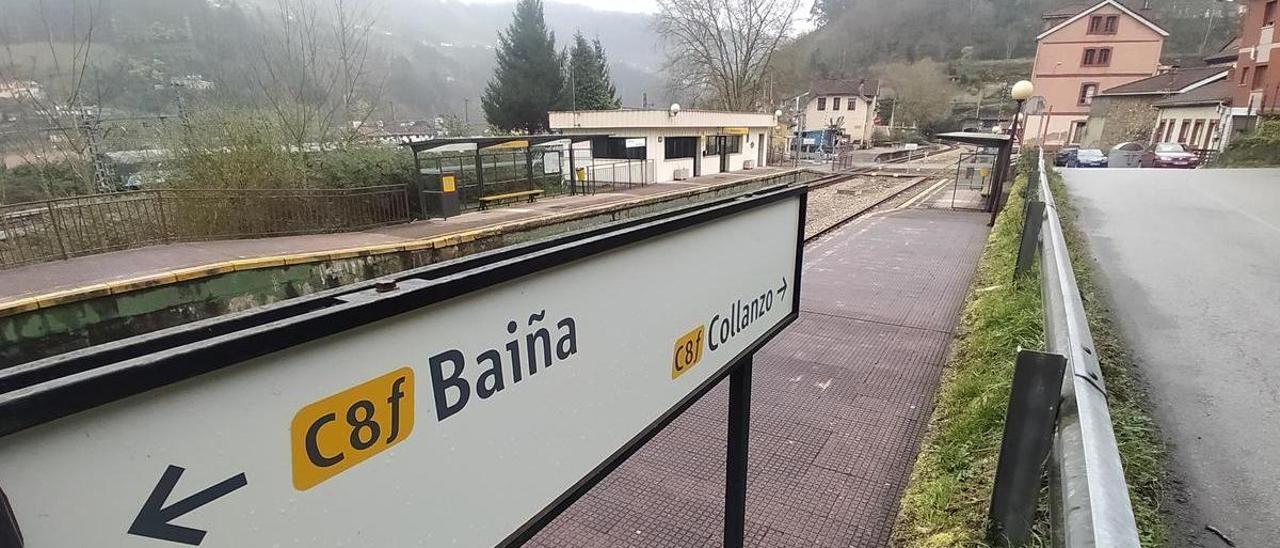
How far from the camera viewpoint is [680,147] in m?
31.2

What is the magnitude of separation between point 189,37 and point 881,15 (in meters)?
119

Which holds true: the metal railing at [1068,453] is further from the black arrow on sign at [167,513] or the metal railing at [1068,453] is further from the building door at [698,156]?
the building door at [698,156]

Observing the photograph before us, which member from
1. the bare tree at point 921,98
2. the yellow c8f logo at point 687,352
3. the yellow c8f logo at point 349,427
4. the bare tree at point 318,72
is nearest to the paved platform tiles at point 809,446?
the yellow c8f logo at point 687,352

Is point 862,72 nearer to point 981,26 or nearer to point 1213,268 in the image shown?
point 981,26

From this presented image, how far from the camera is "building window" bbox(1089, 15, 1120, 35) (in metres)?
45.2

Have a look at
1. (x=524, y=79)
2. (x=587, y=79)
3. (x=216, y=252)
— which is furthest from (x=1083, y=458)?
(x=587, y=79)

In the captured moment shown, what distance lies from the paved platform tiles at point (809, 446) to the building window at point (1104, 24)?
53421mm

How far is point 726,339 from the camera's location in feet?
7.32

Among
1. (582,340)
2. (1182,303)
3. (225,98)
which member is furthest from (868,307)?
(225,98)

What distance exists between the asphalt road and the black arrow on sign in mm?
3116

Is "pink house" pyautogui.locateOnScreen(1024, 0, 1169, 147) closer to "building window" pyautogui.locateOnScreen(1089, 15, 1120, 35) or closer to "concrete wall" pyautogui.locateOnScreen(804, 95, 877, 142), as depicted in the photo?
"building window" pyautogui.locateOnScreen(1089, 15, 1120, 35)

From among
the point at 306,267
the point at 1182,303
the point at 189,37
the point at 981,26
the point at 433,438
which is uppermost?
the point at 981,26

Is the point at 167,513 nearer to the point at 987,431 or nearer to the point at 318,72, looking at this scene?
the point at 987,431

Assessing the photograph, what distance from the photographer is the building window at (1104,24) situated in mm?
45250
